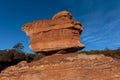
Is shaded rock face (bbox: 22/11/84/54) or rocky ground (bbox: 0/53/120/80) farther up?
shaded rock face (bbox: 22/11/84/54)

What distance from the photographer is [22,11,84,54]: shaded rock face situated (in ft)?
77.8

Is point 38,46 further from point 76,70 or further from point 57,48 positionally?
point 76,70

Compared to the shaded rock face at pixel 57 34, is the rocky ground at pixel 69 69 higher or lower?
lower

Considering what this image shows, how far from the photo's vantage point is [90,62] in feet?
65.4

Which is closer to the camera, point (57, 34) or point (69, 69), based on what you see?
point (69, 69)

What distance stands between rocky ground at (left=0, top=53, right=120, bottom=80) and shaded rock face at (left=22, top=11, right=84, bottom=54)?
1399 millimetres

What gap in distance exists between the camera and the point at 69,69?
20078 mm

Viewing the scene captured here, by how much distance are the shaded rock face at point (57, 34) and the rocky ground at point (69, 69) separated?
140 cm

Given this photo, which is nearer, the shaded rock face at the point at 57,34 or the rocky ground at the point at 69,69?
the rocky ground at the point at 69,69

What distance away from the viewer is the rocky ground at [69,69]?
62.0 ft

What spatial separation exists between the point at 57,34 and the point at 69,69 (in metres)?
5.18

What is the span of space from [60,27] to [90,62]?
579cm

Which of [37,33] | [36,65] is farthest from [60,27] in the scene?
[36,65]

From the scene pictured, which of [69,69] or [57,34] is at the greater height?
[57,34]
